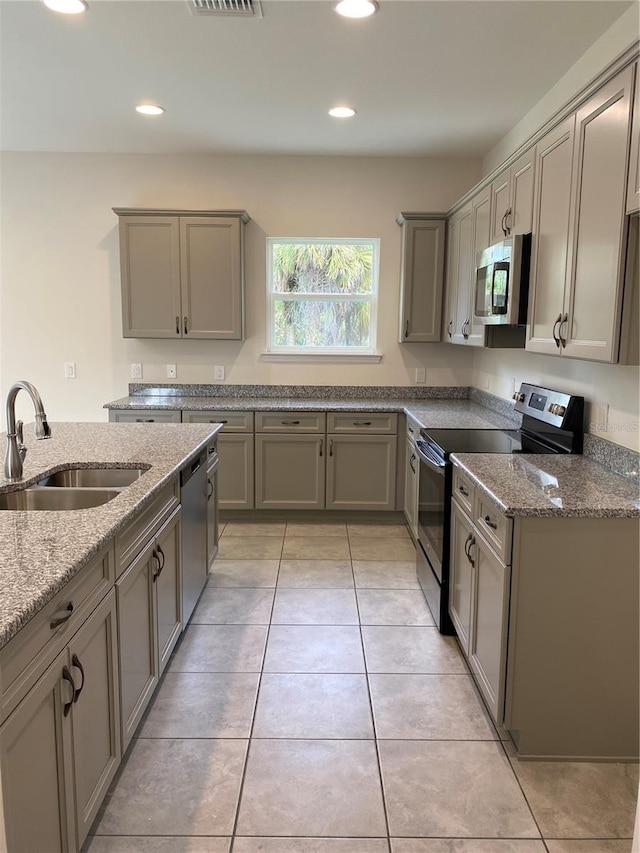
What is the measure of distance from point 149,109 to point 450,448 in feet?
8.66

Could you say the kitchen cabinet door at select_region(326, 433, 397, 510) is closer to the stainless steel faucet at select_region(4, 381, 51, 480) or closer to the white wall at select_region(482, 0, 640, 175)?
the white wall at select_region(482, 0, 640, 175)

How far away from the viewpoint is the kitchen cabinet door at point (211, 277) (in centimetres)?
435

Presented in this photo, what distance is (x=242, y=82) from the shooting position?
3.16 meters

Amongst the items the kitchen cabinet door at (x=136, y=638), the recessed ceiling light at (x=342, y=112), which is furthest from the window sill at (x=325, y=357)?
the kitchen cabinet door at (x=136, y=638)

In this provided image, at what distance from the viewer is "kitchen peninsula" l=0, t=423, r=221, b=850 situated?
119 centimetres

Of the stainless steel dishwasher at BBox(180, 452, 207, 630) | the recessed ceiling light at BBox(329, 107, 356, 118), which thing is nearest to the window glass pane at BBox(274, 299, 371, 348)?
the recessed ceiling light at BBox(329, 107, 356, 118)

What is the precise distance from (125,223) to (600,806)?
167 inches

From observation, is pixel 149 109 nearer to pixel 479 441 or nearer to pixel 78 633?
pixel 479 441

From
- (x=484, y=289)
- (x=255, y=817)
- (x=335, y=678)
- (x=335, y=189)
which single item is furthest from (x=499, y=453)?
(x=335, y=189)

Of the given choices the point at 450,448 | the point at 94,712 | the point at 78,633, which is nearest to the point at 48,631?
the point at 78,633

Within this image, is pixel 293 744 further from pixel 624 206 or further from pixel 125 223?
pixel 125 223

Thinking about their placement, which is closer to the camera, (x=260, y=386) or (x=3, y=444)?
(x=3, y=444)

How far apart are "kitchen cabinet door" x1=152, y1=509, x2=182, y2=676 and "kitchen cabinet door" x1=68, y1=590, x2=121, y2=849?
0.48 meters

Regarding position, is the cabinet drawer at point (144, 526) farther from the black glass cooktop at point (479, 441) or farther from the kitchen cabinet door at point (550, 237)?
the kitchen cabinet door at point (550, 237)
